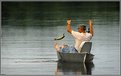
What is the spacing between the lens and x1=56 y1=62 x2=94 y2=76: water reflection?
715 inches

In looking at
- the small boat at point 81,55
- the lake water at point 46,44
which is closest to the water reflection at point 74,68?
the lake water at point 46,44

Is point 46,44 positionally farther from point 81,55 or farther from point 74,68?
point 74,68

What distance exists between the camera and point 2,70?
18844 mm

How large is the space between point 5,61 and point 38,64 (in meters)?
1.14

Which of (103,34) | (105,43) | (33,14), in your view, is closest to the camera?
(105,43)

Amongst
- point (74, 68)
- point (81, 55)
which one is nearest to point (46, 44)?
point (81, 55)


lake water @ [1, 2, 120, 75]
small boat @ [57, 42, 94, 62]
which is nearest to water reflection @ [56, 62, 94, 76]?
lake water @ [1, 2, 120, 75]

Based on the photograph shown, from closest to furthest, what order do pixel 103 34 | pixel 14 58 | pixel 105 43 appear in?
pixel 14 58
pixel 105 43
pixel 103 34

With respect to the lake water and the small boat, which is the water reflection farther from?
the small boat

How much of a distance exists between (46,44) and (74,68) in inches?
262

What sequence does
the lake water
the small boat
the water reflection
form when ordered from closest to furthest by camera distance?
the water reflection < the lake water < the small boat

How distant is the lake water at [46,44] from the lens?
1884 centimetres

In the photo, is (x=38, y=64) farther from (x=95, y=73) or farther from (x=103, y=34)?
(x=103, y=34)

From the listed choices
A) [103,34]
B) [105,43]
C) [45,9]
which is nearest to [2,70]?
[105,43]
